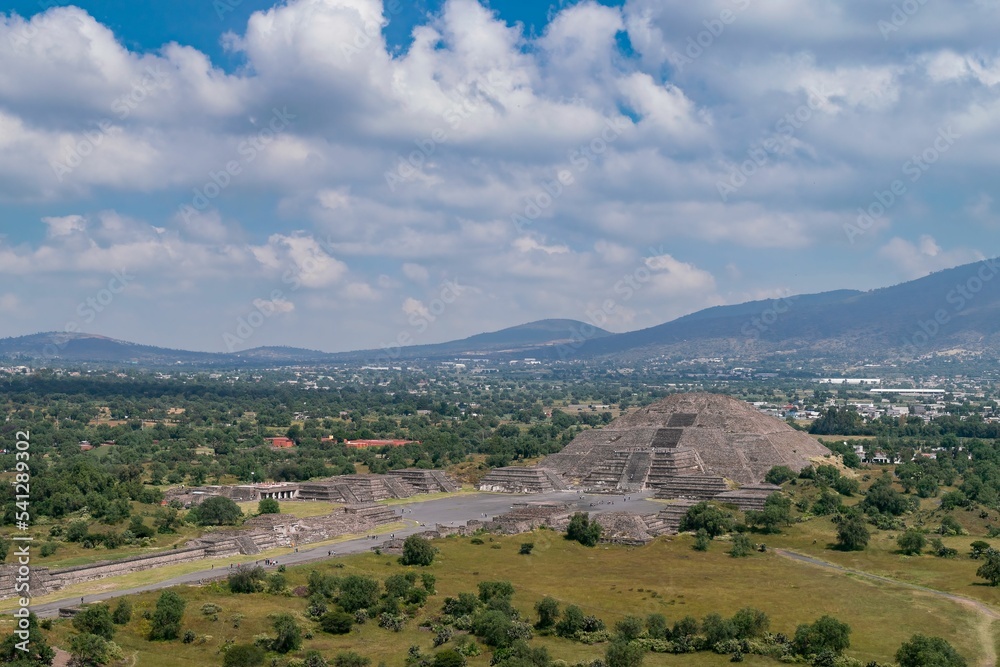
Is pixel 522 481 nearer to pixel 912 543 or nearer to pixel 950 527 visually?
pixel 950 527

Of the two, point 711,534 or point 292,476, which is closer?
point 711,534

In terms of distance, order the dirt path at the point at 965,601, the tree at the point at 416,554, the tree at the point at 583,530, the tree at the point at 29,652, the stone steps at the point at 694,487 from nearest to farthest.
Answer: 1. the tree at the point at 29,652
2. the dirt path at the point at 965,601
3. the tree at the point at 416,554
4. the tree at the point at 583,530
5. the stone steps at the point at 694,487

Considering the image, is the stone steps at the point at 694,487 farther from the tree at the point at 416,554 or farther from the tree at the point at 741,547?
the tree at the point at 416,554

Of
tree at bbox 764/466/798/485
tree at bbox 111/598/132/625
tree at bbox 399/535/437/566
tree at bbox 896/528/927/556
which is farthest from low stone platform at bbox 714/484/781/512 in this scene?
tree at bbox 111/598/132/625

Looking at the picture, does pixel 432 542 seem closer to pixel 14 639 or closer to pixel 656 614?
pixel 656 614

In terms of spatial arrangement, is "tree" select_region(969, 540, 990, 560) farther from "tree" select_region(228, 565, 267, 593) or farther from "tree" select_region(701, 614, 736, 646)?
"tree" select_region(228, 565, 267, 593)

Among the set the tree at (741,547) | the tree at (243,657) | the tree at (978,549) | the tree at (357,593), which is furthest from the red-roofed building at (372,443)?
the tree at (243,657)

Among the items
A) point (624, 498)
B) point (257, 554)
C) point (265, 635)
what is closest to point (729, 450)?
point (624, 498)
